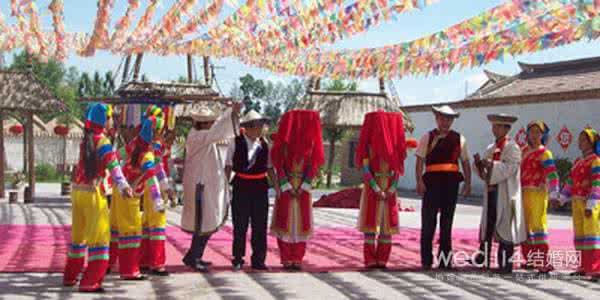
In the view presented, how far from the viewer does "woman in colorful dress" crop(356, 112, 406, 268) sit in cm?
705

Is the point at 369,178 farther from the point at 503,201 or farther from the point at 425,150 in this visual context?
the point at 503,201

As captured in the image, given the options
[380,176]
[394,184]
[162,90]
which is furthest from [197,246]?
[162,90]

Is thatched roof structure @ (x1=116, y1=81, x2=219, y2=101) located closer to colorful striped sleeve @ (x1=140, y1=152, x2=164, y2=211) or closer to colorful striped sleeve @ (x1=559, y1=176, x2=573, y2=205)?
colorful striped sleeve @ (x1=140, y1=152, x2=164, y2=211)

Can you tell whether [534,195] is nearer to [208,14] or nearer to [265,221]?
[265,221]

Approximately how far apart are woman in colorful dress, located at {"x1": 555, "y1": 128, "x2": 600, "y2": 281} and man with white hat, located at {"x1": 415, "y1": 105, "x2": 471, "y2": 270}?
996 mm

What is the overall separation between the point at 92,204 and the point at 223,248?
9.61 feet

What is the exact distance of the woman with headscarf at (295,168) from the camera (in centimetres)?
695

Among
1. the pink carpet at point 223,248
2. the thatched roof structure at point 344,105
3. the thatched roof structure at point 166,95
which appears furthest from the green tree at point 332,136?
the pink carpet at point 223,248

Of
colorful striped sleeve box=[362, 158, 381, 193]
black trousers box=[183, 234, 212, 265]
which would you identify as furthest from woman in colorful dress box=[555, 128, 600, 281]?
black trousers box=[183, 234, 212, 265]

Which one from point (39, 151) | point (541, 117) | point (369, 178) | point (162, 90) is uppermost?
point (162, 90)

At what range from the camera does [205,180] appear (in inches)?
259

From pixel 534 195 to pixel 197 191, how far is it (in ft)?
10.5

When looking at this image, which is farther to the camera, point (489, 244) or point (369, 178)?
point (369, 178)

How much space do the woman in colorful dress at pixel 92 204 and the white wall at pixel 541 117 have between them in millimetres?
17212
